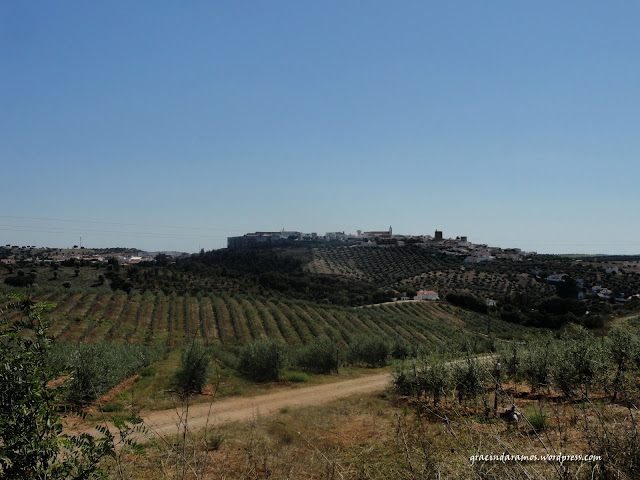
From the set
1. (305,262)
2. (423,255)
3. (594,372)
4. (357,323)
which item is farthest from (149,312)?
(423,255)

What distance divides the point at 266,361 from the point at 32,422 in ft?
59.8

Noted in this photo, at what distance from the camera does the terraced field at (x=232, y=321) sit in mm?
39250

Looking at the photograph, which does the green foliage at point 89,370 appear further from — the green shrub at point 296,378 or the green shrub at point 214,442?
the green shrub at point 296,378

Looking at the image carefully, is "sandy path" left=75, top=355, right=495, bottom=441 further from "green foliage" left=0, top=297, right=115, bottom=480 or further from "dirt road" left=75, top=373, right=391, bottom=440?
"green foliage" left=0, top=297, right=115, bottom=480

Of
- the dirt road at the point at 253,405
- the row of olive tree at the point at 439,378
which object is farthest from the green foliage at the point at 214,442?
the row of olive tree at the point at 439,378

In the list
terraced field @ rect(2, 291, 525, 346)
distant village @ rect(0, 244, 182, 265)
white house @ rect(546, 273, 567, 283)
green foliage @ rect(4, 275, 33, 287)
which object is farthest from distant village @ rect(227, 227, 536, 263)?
green foliage @ rect(4, 275, 33, 287)

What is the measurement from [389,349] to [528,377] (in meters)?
13.2

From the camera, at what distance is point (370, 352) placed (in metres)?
28.0

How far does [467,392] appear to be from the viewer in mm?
13078

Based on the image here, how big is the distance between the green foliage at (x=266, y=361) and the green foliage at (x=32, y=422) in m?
17.7

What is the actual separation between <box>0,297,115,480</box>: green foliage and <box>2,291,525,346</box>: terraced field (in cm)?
3459

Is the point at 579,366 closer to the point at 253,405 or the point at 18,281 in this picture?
the point at 253,405

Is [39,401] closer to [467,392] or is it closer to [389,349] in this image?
[467,392]

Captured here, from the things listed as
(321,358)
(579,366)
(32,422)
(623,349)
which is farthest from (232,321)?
(32,422)
